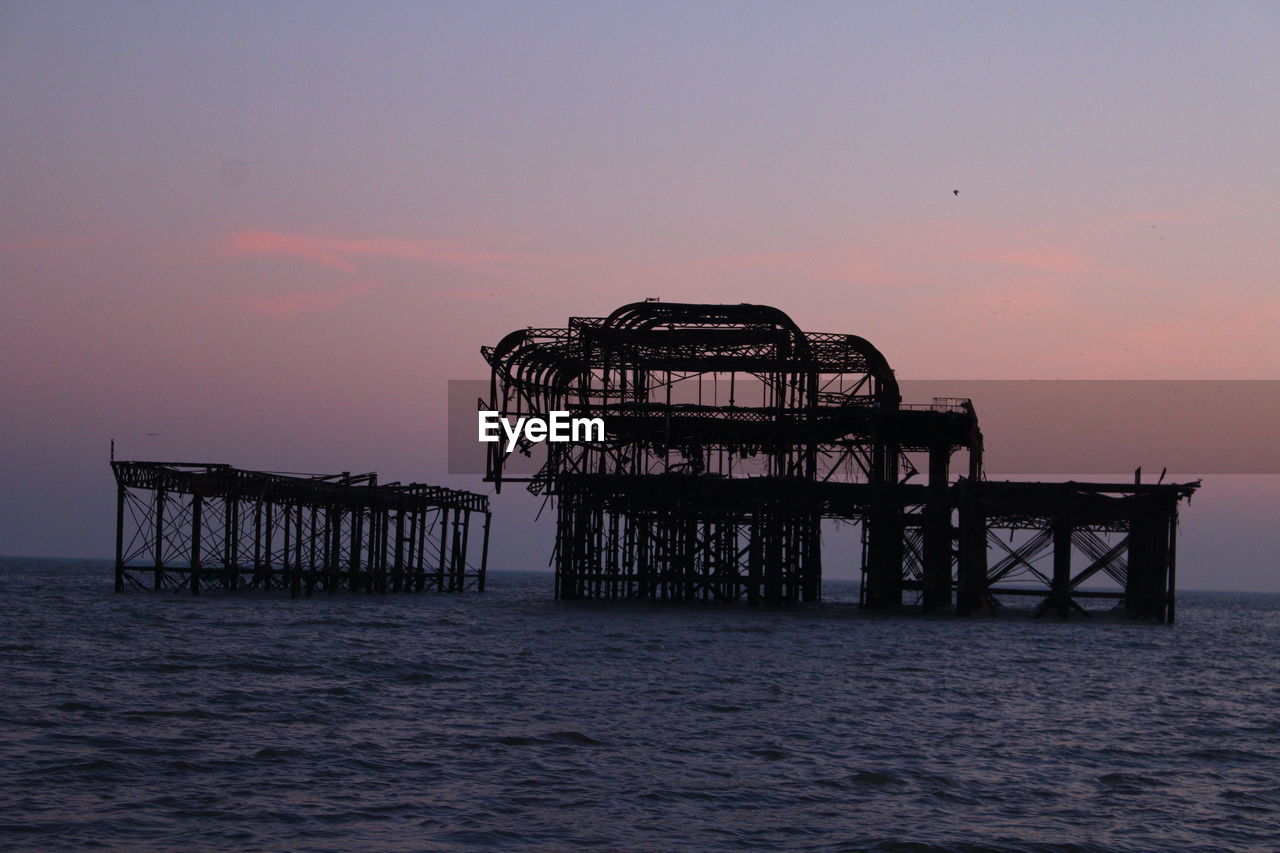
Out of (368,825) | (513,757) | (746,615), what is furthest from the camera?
(746,615)

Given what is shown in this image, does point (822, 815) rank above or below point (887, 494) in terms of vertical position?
below

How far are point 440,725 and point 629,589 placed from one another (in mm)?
38501

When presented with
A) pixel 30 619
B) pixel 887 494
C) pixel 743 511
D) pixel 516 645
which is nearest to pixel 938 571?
pixel 887 494

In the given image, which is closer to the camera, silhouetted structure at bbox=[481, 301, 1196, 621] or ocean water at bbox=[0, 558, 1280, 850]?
ocean water at bbox=[0, 558, 1280, 850]

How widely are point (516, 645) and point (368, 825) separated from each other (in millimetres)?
22240

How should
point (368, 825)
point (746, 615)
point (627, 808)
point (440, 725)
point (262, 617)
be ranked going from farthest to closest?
1. point (746, 615)
2. point (262, 617)
3. point (440, 725)
4. point (627, 808)
5. point (368, 825)

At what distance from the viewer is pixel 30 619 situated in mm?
46656

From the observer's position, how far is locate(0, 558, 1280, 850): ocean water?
16.5m

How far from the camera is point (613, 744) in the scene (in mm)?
21828

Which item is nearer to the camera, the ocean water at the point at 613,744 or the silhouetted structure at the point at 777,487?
the ocean water at the point at 613,744

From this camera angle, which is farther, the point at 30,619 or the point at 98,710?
the point at 30,619

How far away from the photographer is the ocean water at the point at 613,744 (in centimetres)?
1653

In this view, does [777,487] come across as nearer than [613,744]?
No

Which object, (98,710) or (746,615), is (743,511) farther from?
(98,710)
